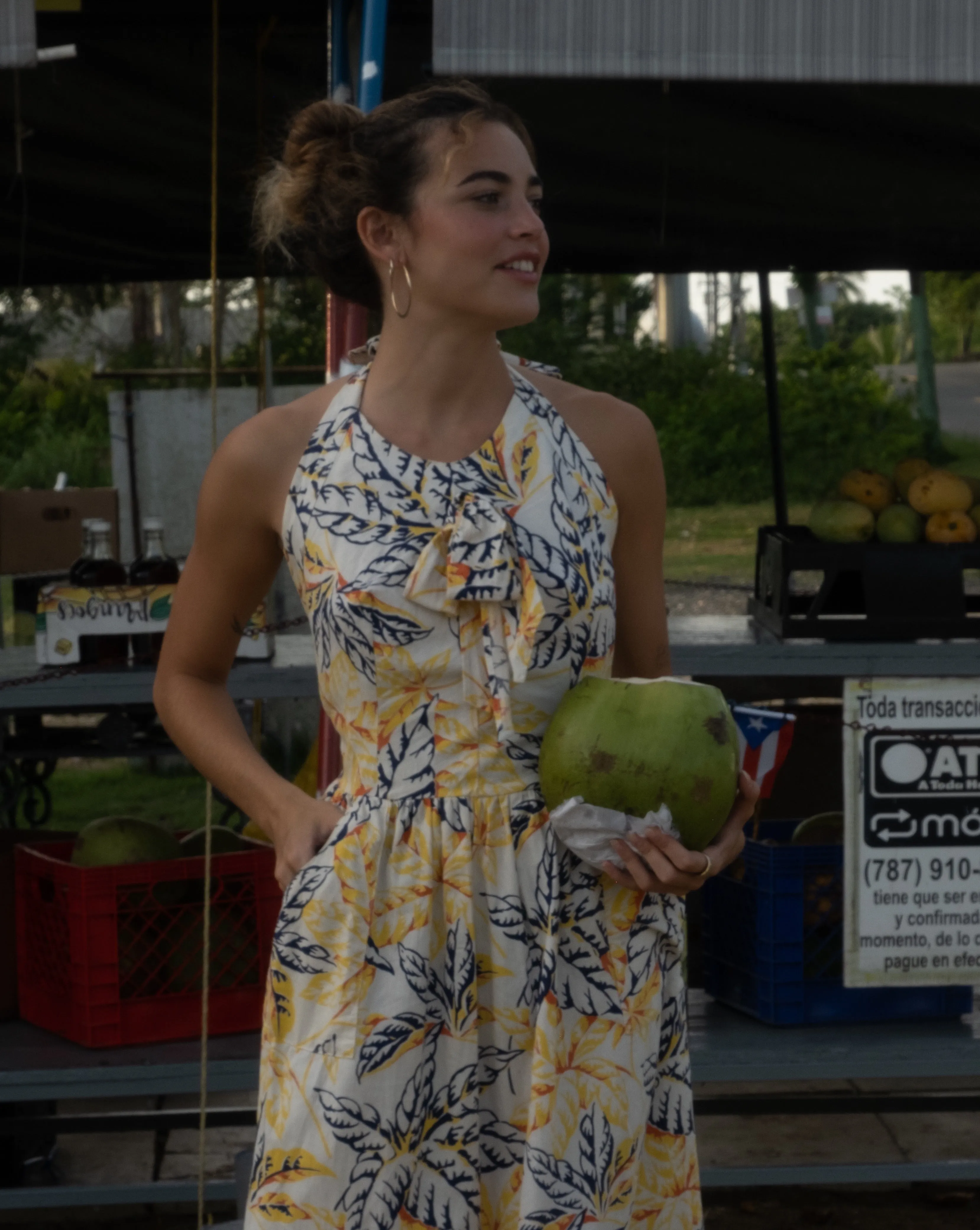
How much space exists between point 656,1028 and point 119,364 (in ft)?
55.3

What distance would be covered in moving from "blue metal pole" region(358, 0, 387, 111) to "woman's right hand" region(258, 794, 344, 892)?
4.05ft

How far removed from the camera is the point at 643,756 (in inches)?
66.0

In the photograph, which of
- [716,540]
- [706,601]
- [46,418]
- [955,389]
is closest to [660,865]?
[706,601]

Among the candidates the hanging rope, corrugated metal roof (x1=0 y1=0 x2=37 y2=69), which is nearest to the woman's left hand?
the hanging rope

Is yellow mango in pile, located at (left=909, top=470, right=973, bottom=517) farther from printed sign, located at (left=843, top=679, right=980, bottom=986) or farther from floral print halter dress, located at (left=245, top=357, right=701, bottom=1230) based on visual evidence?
floral print halter dress, located at (left=245, top=357, right=701, bottom=1230)

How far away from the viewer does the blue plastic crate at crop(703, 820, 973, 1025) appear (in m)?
3.51

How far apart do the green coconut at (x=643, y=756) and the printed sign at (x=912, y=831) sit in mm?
1790

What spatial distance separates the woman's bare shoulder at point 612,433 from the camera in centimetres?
190

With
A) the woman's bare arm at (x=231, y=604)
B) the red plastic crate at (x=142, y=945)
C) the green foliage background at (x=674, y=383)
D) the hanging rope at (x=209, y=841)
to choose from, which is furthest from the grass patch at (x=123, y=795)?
the woman's bare arm at (x=231, y=604)

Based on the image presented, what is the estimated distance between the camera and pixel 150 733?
19.4 feet

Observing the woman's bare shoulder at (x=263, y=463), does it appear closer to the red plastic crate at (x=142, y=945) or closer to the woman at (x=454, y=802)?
the woman at (x=454, y=802)

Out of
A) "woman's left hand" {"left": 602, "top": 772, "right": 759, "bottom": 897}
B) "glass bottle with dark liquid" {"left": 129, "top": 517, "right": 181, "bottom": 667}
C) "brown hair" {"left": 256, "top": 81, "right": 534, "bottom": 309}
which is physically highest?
"brown hair" {"left": 256, "top": 81, "right": 534, "bottom": 309}

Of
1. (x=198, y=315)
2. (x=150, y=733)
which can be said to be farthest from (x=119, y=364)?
(x=150, y=733)

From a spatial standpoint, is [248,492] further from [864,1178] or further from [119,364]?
[119,364]
